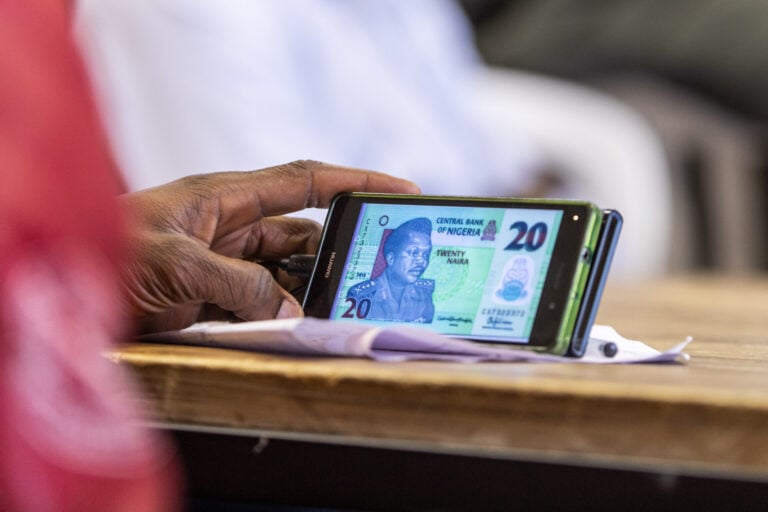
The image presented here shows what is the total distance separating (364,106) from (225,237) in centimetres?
148

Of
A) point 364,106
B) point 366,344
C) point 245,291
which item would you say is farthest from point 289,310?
point 364,106

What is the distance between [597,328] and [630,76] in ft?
11.2

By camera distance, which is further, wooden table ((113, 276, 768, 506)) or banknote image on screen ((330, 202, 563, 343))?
banknote image on screen ((330, 202, 563, 343))

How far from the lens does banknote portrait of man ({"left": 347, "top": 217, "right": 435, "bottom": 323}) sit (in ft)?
1.81

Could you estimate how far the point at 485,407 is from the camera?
0.37 meters

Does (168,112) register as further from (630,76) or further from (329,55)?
(630,76)

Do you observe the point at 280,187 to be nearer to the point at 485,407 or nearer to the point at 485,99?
the point at 485,407

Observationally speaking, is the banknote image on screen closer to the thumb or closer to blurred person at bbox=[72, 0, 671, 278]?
the thumb

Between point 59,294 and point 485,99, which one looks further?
point 485,99

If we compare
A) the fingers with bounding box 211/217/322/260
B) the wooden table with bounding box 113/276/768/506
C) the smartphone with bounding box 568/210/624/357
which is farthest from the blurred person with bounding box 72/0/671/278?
the wooden table with bounding box 113/276/768/506

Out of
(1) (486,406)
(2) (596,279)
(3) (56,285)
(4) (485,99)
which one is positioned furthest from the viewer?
(4) (485,99)

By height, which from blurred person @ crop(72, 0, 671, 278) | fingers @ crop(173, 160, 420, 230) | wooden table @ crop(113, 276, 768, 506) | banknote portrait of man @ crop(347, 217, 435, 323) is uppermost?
blurred person @ crop(72, 0, 671, 278)

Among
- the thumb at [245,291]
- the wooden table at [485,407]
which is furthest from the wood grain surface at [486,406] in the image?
the thumb at [245,291]

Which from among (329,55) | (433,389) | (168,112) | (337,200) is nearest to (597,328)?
(337,200)
